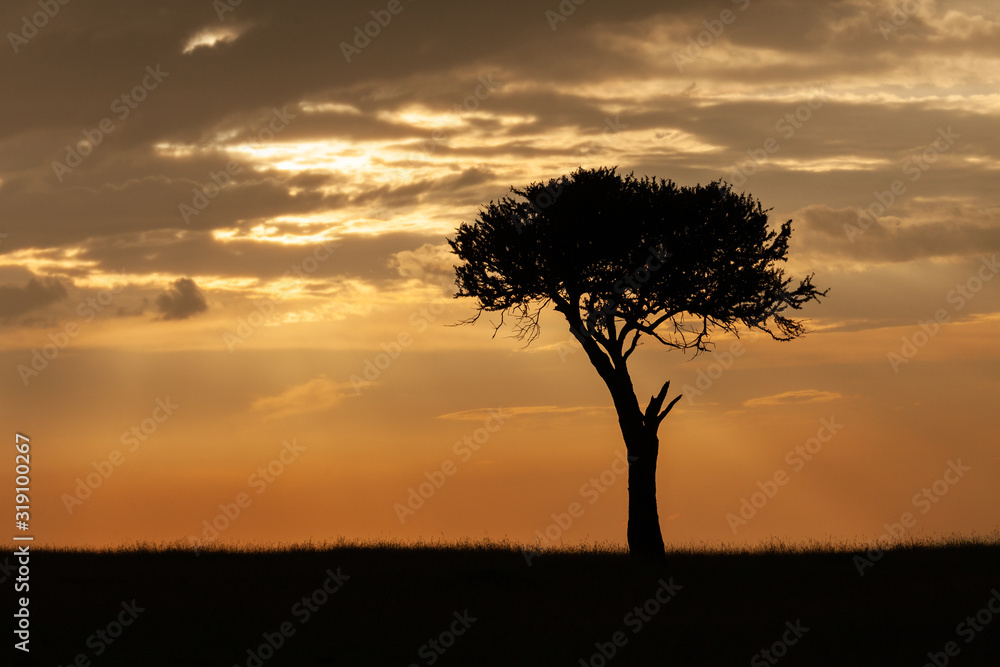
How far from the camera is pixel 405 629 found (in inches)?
704

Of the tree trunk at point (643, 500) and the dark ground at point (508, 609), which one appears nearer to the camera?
the dark ground at point (508, 609)

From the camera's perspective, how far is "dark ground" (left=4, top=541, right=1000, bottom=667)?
1642cm

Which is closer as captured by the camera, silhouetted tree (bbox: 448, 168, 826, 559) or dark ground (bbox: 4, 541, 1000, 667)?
dark ground (bbox: 4, 541, 1000, 667)

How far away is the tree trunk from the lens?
94.1 feet

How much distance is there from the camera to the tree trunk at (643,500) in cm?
2869

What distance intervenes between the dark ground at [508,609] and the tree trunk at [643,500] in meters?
1.52

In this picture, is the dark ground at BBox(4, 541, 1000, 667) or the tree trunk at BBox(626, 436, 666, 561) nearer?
the dark ground at BBox(4, 541, 1000, 667)

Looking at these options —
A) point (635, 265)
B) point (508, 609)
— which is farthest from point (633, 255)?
point (508, 609)

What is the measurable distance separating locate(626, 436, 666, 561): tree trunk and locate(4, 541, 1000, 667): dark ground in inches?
59.8

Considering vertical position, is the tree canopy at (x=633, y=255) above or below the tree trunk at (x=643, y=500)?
above

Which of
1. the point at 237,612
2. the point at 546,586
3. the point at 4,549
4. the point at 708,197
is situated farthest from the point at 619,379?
the point at 4,549

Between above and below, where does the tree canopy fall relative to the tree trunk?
above

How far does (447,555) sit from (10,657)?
13453 mm

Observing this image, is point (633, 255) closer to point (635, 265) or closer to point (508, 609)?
point (635, 265)
